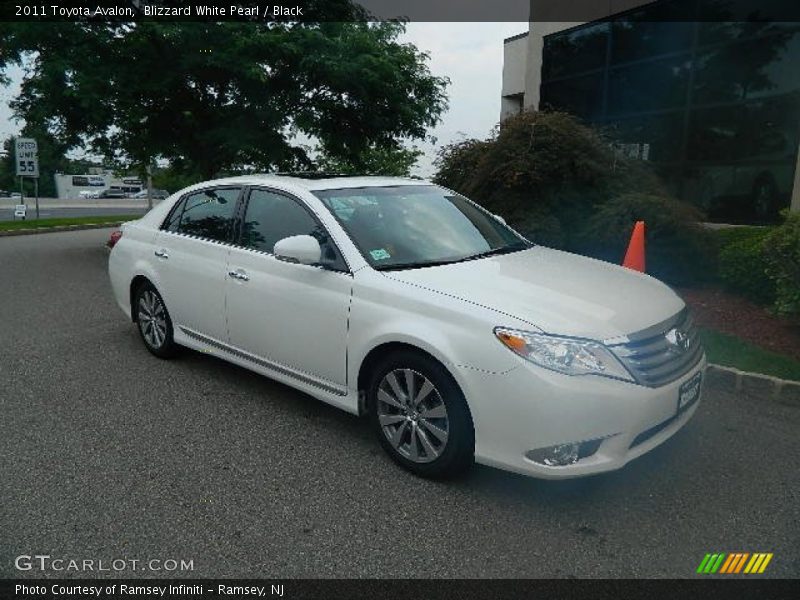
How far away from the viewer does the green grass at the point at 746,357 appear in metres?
4.82

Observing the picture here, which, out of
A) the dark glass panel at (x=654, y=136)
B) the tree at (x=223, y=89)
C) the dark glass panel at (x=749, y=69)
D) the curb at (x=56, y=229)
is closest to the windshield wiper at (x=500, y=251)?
the tree at (x=223, y=89)

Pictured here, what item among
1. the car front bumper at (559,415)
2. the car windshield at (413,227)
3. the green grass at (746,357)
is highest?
the car windshield at (413,227)

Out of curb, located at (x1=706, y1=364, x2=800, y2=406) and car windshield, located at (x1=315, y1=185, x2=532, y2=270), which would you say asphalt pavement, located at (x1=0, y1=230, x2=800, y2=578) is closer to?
curb, located at (x1=706, y1=364, x2=800, y2=406)

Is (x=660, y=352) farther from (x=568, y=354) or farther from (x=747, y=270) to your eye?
(x=747, y=270)

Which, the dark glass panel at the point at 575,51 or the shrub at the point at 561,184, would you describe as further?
the dark glass panel at the point at 575,51

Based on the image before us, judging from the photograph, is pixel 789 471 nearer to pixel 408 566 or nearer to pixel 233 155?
pixel 408 566

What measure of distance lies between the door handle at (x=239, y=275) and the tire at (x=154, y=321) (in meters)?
1.10

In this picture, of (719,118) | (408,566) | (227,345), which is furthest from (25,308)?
(719,118)

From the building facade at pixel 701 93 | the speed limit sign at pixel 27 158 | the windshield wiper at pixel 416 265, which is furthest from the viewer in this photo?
the speed limit sign at pixel 27 158

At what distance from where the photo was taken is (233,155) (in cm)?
1350

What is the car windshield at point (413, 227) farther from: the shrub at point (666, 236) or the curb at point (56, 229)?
the curb at point (56, 229)

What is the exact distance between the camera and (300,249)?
3.62 metres

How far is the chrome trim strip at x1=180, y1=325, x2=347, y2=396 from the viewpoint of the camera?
378cm

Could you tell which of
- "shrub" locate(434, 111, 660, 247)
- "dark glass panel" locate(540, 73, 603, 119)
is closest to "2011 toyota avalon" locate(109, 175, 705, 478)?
"shrub" locate(434, 111, 660, 247)
